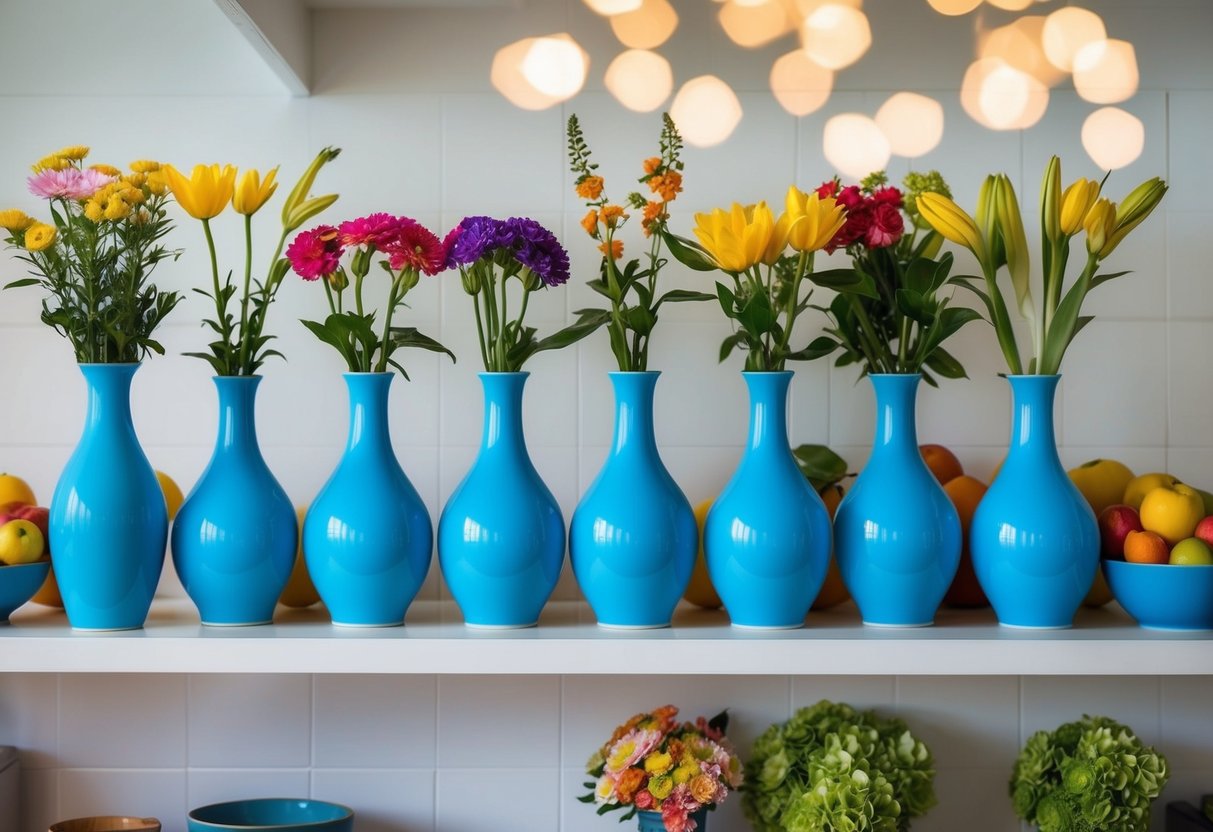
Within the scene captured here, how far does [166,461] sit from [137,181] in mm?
330

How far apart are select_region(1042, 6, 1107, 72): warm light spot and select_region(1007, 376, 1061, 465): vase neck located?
39 cm

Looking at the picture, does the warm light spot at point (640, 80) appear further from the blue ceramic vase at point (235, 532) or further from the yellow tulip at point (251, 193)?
the blue ceramic vase at point (235, 532)

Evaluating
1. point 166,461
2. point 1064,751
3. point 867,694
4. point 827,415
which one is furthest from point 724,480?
point 166,461

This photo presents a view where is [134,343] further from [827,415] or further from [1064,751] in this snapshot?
[1064,751]

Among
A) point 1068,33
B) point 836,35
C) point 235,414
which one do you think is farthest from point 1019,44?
point 235,414

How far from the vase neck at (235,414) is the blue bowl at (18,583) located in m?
0.18

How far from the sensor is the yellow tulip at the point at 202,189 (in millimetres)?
965

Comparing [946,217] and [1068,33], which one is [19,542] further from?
[1068,33]

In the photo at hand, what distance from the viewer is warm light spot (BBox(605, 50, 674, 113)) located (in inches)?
46.1

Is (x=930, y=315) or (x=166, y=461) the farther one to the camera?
(x=166, y=461)

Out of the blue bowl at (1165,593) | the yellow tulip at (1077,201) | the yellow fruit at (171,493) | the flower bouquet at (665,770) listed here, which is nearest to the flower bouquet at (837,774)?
the flower bouquet at (665,770)

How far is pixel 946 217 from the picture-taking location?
990 mm

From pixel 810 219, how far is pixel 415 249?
1.06ft

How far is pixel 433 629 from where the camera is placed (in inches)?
37.9
